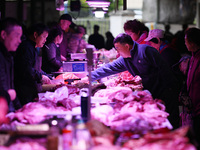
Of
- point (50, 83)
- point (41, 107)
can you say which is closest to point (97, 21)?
point (50, 83)

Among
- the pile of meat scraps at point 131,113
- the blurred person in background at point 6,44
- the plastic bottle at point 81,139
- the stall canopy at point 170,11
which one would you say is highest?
the stall canopy at point 170,11

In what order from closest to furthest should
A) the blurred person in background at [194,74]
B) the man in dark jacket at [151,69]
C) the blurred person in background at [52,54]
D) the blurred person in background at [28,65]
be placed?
the blurred person in background at [28,65], the blurred person in background at [194,74], the man in dark jacket at [151,69], the blurred person in background at [52,54]

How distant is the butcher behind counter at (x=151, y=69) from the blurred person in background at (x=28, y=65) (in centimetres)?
118

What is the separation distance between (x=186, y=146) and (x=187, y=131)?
177 millimetres

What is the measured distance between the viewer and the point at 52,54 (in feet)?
24.9

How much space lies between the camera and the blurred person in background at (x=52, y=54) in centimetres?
760

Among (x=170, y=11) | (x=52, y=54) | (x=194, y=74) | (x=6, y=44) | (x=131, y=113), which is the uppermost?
(x=170, y=11)

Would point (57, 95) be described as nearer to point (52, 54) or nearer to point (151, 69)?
point (151, 69)

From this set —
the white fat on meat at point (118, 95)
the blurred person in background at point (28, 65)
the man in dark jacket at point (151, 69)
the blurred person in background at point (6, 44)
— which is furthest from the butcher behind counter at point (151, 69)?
the blurred person in background at point (6, 44)

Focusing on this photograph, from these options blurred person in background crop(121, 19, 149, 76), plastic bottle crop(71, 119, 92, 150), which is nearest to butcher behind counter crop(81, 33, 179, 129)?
blurred person in background crop(121, 19, 149, 76)

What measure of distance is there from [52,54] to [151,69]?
2.89 m

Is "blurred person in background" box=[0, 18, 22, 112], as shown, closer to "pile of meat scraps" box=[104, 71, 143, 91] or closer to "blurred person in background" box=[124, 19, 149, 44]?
"pile of meat scraps" box=[104, 71, 143, 91]

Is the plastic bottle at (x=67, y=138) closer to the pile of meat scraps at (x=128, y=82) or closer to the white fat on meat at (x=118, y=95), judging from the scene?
the white fat on meat at (x=118, y=95)

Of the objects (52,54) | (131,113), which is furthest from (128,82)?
(52,54)
